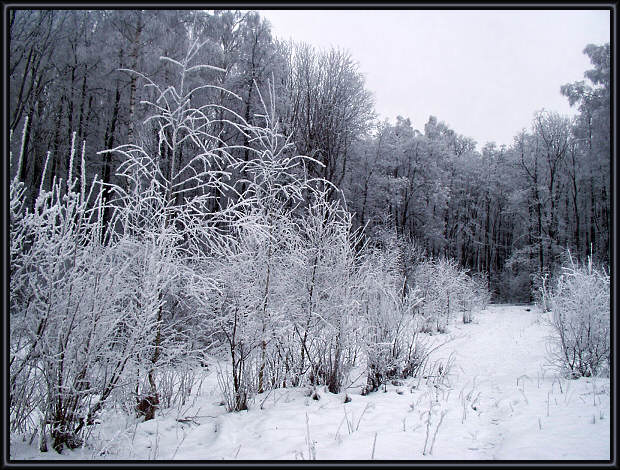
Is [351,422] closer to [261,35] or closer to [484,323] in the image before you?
[484,323]

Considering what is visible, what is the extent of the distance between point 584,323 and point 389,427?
3015 mm

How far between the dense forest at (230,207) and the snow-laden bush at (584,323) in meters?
0.62

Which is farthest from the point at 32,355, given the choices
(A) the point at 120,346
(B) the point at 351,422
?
(B) the point at 351,422

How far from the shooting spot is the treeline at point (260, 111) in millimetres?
8266

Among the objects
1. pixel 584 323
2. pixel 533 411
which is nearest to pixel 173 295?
pixel 533 411

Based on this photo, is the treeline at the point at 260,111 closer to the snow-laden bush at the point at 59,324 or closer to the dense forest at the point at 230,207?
the dense forest at the point at 230,207

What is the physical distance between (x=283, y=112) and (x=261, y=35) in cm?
343

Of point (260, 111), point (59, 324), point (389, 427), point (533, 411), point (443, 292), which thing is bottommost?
point (389, 427)

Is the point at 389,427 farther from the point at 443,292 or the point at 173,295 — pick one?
the point at 443,292

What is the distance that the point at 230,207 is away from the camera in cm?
421

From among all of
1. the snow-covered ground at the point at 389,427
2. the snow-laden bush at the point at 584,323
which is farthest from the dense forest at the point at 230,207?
the snow-laden bush at the point at 584,323

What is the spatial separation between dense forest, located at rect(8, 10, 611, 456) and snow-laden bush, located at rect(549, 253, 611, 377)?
0.62 m

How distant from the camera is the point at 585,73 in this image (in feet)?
11.6

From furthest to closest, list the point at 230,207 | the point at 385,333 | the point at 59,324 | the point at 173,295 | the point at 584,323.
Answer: the point at 385,333 → the point at 173,295 → the point at 584,323 → the point at 230,207 → the point at 59,324
